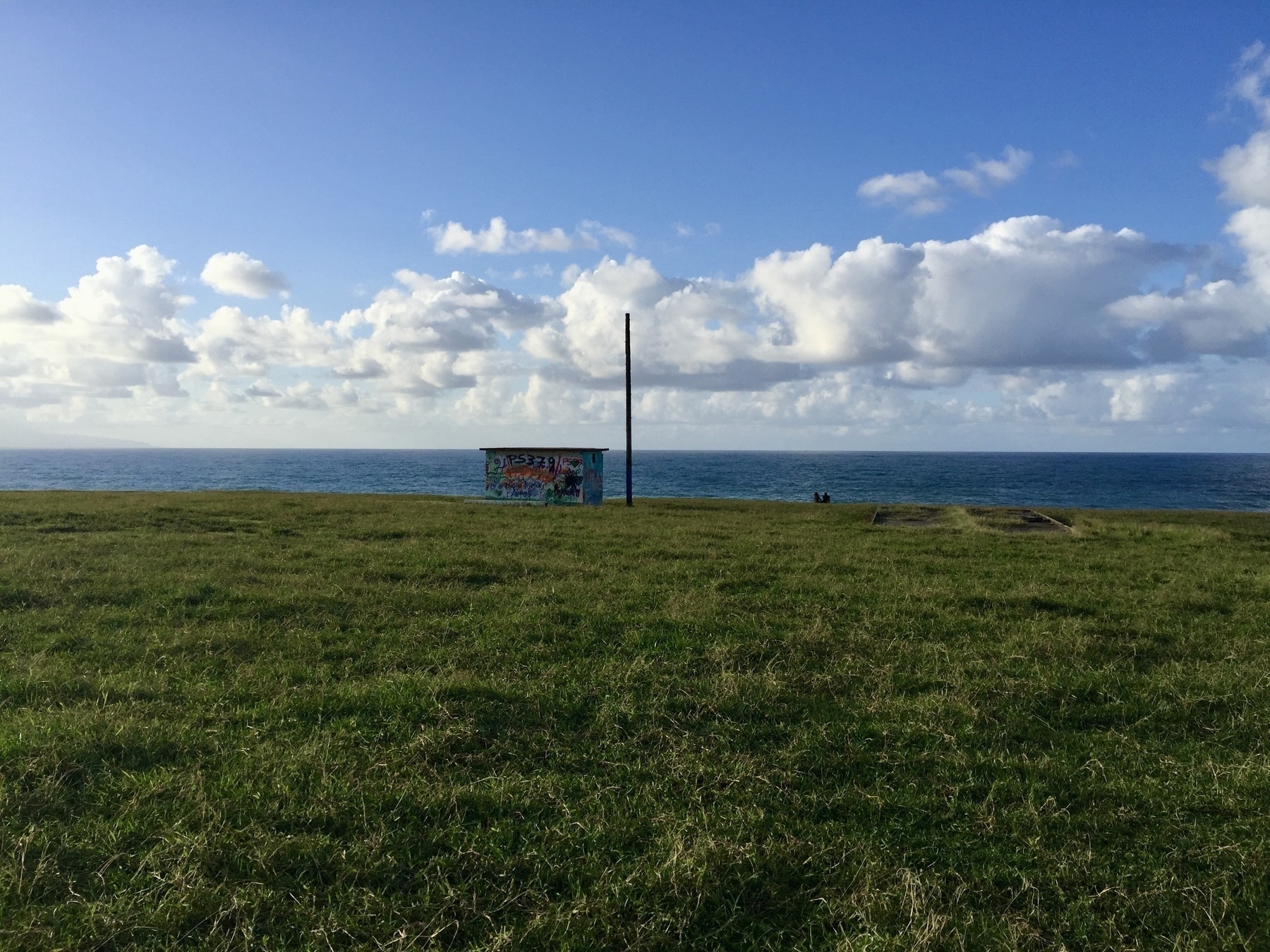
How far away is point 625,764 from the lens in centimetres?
658

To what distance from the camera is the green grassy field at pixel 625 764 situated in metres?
4.60

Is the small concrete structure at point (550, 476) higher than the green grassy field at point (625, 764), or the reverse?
the small concrete structure at point (550, 476)

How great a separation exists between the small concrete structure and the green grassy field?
26086 millimetres

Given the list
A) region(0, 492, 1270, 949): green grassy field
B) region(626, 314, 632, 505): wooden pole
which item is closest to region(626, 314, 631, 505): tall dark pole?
region(626, 314, 632, 505): wooden pole

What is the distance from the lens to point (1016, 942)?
436 cm

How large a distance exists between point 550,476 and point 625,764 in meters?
34.8

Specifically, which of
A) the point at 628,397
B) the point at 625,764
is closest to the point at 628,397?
the point at 628,397

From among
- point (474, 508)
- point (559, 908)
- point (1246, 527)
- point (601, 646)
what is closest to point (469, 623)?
point (601, 646)

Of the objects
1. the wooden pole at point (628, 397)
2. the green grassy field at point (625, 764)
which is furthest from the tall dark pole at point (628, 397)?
the green grassy field at point (625, 764)

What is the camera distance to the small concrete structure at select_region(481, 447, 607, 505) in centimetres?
4066

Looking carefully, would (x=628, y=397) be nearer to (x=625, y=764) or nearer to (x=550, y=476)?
(x=550, y=476)

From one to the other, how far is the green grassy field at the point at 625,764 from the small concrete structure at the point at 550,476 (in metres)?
26.1

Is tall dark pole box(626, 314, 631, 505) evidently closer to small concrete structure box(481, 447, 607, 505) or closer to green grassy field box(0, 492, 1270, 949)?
small concrete structure box(481, 447, 607, 505)

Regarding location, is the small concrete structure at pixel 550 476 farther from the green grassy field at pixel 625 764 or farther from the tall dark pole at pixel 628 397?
the green grassy field at pixel 625 764
